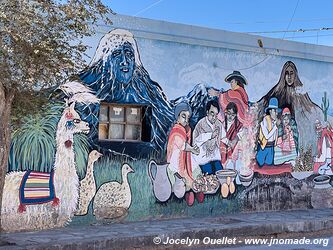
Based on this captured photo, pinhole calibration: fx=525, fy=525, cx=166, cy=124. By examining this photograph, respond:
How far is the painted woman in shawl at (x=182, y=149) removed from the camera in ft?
36.3

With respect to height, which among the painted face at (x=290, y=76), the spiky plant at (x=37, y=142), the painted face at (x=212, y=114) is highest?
the painted face at (x=290, y=76)

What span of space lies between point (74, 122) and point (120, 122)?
1.13 meters

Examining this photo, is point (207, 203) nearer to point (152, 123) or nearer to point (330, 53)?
point (152, 123)

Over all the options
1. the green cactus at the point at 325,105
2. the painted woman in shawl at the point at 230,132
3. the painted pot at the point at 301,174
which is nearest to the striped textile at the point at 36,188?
the painted woman in shawl at the point at 230,132

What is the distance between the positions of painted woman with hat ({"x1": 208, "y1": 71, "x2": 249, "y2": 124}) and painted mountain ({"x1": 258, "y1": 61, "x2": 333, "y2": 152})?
501 millimetres

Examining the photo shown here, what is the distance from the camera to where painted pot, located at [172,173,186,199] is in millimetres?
Result: 11094

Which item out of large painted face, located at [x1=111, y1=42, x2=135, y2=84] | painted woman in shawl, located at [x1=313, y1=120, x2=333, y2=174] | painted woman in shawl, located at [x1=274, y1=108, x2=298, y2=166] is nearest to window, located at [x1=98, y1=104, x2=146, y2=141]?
large painted face, located at [x1=111, y1=42, x2=135, y2=84]

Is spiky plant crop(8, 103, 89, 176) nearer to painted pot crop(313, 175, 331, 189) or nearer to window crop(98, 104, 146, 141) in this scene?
window crop(98, 104, 146, 141)

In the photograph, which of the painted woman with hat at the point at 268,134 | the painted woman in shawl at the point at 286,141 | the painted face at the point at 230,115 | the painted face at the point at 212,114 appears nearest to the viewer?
the painted face at the point at 212,114

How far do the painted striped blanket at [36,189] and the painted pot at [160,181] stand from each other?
2.12 meters

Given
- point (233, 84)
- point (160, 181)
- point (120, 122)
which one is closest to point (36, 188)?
point (120, 122)

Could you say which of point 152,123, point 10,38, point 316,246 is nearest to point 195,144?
point 152,123

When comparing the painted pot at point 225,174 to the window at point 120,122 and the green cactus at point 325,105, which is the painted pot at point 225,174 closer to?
the window at point 120,122

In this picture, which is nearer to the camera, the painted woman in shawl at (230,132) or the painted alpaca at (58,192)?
the painted alpaca at (58,192)
